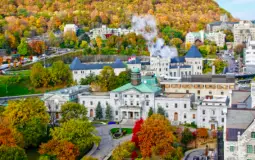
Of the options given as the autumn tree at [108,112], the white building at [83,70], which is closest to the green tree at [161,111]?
the autumn tree at [108,112]

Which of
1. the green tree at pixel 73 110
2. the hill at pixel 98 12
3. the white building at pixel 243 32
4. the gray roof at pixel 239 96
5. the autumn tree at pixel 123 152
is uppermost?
the hill at pixel 98 12

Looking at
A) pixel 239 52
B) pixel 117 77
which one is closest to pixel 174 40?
pixel 239 52

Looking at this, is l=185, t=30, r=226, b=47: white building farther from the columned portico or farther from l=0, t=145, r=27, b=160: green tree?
l=0, t=145, r=27, b=160: green tree

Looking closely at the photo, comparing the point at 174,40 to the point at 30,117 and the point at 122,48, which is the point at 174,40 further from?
the point at 30,117

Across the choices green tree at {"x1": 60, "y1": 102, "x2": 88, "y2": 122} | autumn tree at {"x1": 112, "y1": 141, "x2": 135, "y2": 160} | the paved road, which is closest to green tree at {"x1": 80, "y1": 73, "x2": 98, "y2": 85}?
the paved road

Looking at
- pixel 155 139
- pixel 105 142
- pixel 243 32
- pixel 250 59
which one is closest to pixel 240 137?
pixel 155 139

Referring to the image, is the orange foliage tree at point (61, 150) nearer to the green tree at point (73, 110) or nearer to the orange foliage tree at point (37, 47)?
the green tree at point (73, 110)

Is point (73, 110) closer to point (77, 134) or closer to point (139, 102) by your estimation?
point (77, 134)
